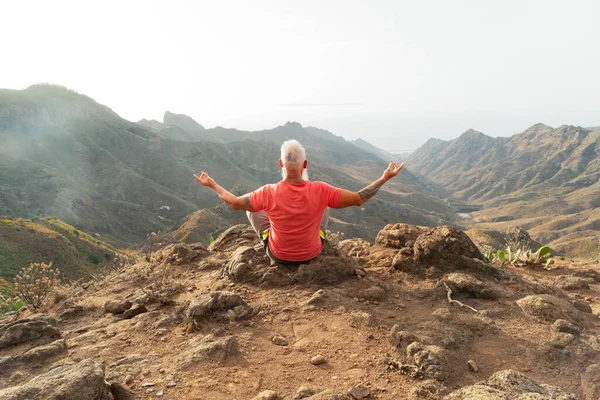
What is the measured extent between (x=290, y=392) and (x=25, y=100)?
3494 inches

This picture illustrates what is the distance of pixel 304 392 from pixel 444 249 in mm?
3000

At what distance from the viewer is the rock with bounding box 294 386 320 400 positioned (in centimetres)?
252

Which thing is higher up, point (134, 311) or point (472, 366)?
point (472, 366)

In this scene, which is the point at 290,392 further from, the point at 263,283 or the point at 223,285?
the point at 223,285

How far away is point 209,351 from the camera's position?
3.07 m

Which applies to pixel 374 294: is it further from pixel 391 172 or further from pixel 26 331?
pixel 26 331

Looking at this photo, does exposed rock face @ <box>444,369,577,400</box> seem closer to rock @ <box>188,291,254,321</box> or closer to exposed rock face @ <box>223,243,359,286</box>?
rock @ <box>188,291,254,321</box>

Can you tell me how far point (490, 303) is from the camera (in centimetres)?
392

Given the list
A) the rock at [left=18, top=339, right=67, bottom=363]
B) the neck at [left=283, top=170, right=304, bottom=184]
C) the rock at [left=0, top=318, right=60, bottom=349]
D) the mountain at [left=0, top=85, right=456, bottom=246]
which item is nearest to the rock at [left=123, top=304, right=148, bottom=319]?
the rock at [left=0, top=318, right=60, bottom=349]

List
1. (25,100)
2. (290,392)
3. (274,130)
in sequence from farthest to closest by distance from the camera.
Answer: (274,130) < (25,100) < (290,392)

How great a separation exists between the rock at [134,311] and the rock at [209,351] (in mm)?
1269

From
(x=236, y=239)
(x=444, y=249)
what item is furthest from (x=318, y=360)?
(x=236, y=239)

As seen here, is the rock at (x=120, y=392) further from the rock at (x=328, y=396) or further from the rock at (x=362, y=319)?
the rock at (x=362, y=319)

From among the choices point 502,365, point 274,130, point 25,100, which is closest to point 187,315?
point 502,365
